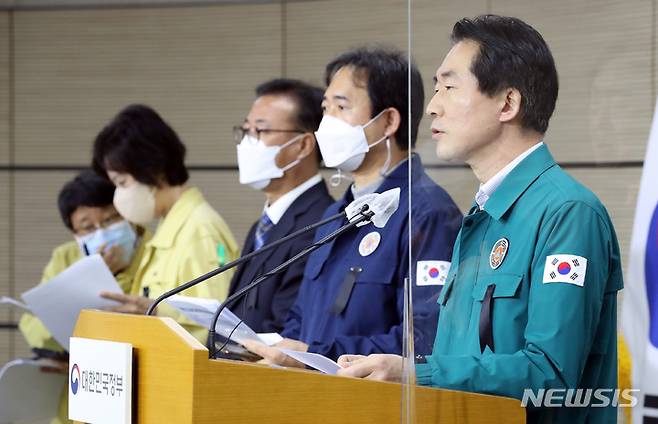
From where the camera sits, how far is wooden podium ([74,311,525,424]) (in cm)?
175

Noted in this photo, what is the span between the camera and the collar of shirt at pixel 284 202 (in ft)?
11.8

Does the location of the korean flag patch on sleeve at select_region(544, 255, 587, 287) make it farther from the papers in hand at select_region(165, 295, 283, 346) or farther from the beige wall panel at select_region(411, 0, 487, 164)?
the papers in hand at select_region(165, 295, 283, 346)

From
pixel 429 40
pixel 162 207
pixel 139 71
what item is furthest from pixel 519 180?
pixel 139 71

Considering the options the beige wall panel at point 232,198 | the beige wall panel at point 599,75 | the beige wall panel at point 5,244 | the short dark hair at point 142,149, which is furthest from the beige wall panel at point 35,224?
the beige wall panel at point 599,75

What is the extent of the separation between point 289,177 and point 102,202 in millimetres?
1292

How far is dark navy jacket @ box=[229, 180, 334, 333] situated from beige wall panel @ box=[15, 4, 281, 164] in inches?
90.2

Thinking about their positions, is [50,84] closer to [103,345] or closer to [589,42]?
[103,345]

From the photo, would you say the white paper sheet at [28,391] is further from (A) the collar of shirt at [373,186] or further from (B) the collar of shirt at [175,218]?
(A) the collar of shirt at [373,186]

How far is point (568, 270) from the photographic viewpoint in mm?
1741

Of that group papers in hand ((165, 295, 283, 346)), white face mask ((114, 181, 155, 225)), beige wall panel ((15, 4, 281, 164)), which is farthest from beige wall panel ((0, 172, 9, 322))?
papers in hand ((165, 295, 283, 346))

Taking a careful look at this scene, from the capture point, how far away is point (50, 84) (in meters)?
6.09

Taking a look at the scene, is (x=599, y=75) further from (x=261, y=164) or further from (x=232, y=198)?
(x=232, y=198)

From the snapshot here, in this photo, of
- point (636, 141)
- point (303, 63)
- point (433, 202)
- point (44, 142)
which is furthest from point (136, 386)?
point (44, 142)

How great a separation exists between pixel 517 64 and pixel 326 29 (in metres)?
3.83
